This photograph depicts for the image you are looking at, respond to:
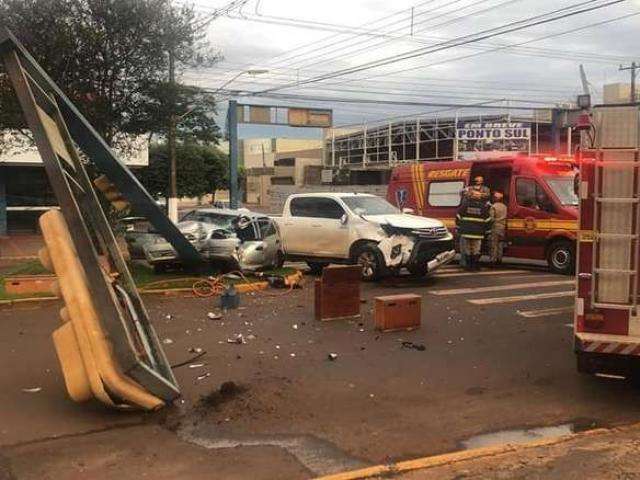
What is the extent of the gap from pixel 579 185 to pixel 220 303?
682 cm

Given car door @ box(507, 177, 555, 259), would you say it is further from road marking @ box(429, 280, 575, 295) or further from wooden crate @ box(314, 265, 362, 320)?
wooden crate @ box(314, 265, 362, 320)

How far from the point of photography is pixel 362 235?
1438 centimetres

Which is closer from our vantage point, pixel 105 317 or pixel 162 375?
pixel 105 317

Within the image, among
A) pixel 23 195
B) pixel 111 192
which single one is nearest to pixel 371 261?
pixel 111 192

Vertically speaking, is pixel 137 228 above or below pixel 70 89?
below

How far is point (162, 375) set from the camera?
20.9 feet

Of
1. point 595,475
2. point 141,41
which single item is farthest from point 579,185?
point 141,41

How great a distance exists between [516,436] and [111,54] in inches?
427

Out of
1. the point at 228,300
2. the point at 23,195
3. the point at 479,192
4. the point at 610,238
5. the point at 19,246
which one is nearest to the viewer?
A: the point at 610,238

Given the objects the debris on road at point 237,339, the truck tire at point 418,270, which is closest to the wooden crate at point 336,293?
the debris on road at point 237,339

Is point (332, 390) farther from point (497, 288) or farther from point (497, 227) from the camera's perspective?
point (497, 227)

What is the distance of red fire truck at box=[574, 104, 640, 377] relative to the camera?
19.4 feet

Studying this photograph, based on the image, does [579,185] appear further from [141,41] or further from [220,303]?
[141,41]

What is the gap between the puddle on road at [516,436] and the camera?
17.8 feet
